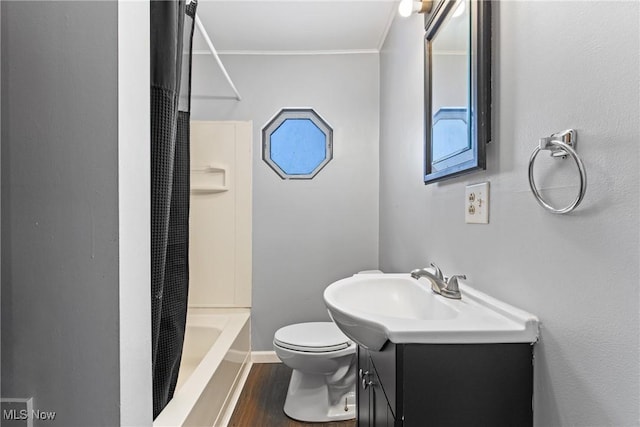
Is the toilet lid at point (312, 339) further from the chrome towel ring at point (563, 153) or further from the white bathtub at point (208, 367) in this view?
the chrome towel ring at point (563, 153)

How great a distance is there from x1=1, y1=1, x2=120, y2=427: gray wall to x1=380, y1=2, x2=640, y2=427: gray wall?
32.9 inches

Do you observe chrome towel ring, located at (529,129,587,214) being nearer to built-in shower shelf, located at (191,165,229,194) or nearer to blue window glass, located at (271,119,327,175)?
blue window glass, located at (271,119,327,175)

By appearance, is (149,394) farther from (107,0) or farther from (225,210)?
(225,210)

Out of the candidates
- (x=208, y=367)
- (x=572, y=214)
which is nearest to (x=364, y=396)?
(x=208, y=367)

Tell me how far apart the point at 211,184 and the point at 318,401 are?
1.62 metres

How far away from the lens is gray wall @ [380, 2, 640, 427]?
611 millimetres

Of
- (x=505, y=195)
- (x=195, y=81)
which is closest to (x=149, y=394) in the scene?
(x=505, y=195)

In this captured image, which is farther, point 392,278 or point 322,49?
point 322,49

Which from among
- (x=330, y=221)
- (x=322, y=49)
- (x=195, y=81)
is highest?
(x=322, y=49)

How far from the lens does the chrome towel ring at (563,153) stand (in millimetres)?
690

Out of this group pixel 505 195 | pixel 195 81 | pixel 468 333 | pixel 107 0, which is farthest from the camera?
pixel 195 81

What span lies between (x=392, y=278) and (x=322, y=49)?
1.92m

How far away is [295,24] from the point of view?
233 centimetres

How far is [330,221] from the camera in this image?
8.92 ft
